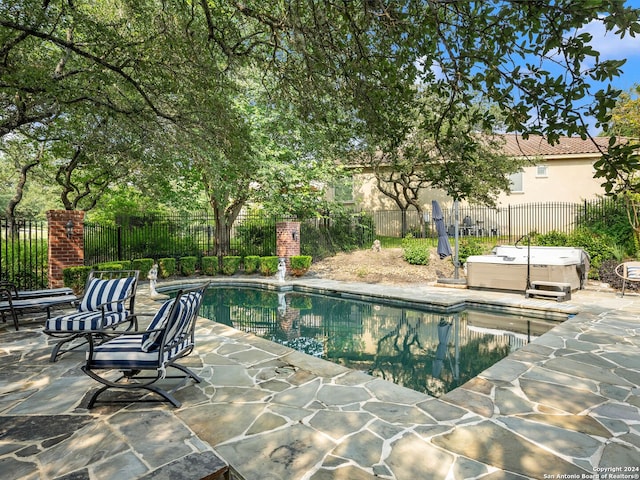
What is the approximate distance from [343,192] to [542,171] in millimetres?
10226

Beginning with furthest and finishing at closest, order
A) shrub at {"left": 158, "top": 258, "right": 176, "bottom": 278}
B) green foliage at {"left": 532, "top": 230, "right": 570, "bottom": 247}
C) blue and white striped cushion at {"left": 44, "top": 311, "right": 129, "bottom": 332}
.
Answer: shrub at {"left": 158, "top": 258, "right": 176, "bottom": 278} < green foliage at {"left": 532, "top": 230, "right": 570, "bottom": 247} < blue and white striped cushion at {"left": 44, "top": 311, "right": 129, "bottom": 332}

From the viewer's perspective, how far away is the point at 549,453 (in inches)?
101

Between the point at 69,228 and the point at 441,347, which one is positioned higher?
the point at 69,228

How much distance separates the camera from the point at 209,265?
13922 millimetres

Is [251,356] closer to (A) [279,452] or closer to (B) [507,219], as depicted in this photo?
(A) [279,452]

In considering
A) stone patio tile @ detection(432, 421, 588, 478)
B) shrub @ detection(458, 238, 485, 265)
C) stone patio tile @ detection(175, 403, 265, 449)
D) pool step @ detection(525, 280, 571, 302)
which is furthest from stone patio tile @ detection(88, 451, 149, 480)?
shrub @ detection(458, 238, 485, 265)

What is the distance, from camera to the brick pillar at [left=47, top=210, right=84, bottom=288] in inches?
333

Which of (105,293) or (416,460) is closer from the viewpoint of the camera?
(416,460)

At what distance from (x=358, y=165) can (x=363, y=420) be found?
53.3 feet

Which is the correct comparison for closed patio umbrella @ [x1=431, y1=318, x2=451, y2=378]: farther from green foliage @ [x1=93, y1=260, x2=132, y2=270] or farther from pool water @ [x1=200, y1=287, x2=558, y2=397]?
green foliage @ [x1=93, y1=260, x2=132, y2=270]

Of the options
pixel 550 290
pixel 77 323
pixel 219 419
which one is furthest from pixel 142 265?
pixel 550 290

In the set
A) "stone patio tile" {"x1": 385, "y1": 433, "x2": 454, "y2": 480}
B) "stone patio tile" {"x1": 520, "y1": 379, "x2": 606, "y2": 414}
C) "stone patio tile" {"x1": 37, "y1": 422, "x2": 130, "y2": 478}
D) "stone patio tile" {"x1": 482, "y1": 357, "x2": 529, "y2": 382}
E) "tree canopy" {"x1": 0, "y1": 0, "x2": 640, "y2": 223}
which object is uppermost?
"tree canopy" {"x1": 0, "y1": 0, "x2": 640, "y2": 223}

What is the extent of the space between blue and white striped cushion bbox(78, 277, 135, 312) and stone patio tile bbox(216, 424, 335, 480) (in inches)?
138

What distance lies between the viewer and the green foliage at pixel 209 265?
45.7 ft
